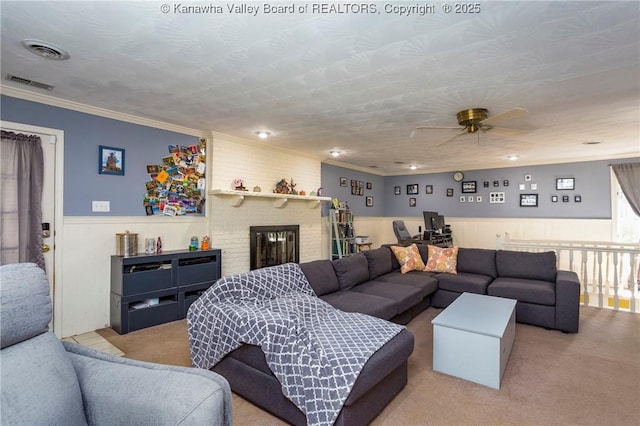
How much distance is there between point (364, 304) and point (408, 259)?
5.96 feet

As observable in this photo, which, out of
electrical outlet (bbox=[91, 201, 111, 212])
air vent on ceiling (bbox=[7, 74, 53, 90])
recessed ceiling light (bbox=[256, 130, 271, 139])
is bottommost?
electrical outlet (bbox=[91, 201, 111, 212])

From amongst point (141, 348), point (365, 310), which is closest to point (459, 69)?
point (365, 310)

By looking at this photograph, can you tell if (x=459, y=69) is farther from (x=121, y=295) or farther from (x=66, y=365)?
(x=121, y=295)

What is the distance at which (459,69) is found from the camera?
2.44 m

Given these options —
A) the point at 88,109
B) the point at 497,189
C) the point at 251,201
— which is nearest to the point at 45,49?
the point at 88,109

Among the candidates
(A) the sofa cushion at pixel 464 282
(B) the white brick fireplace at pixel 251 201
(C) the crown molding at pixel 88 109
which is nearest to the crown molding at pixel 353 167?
(B) the white brick fireplace at pixel 251 201

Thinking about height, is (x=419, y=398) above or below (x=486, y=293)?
below

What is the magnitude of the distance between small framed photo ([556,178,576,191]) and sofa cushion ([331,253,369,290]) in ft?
16.5

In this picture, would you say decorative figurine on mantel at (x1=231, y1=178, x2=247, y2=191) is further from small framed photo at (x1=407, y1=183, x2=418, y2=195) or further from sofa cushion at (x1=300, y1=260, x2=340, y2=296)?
small framed photo at (x1=407, y1=183, x2=418, y2=195)

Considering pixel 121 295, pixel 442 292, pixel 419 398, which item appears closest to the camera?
pixel 419 398

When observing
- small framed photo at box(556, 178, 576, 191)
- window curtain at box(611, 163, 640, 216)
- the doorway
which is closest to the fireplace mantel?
the doorway

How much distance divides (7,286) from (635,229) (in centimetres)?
822

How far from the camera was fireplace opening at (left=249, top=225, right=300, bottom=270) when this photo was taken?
16.1ft

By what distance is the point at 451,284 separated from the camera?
4.01 meters
